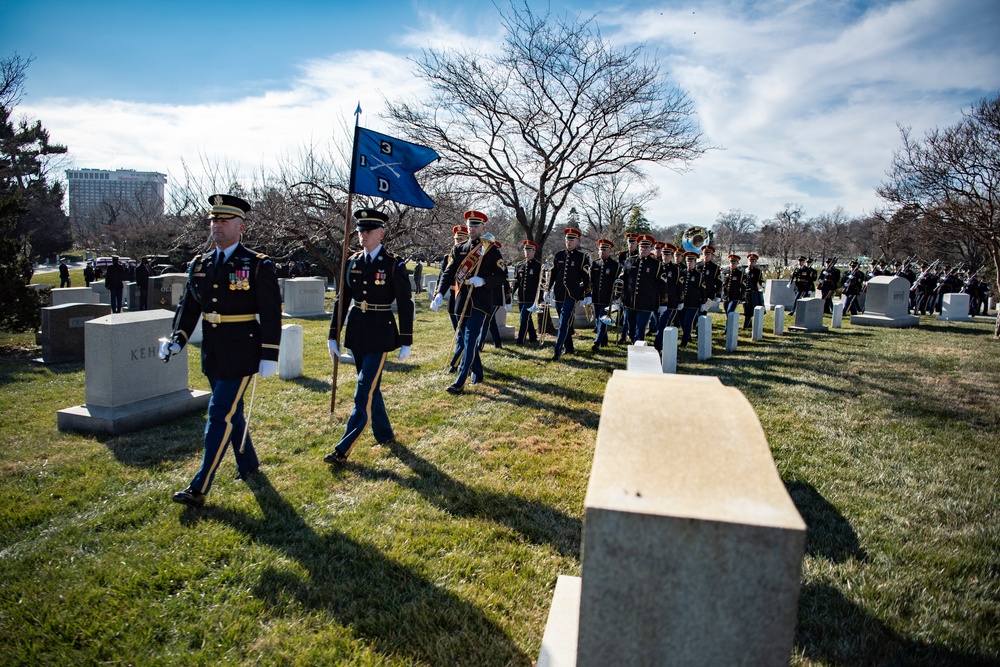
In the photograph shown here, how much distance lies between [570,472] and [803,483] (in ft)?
6.65

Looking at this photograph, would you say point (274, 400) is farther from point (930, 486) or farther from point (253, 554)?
point (930, 486)

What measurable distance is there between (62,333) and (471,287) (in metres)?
8.02

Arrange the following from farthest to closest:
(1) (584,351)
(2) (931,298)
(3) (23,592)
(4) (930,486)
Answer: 1. (2) (931,298)
2. (1) (584,351)
3. (4) (930,486)
4. (3) (23,592)

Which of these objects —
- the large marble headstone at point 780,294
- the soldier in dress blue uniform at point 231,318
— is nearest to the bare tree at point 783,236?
the large marble headstone at point 780,294

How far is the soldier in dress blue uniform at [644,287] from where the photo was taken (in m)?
11.3

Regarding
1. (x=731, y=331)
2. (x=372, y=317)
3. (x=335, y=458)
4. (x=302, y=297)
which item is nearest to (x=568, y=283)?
(x=731, y=331)

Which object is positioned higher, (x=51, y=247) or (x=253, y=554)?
(x=51, y=247)

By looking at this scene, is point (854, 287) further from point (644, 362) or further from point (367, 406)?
point (367, 406)

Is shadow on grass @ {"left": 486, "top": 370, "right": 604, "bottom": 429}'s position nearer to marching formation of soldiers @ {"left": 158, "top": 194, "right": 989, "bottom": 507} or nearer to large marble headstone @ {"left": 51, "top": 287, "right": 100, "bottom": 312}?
marching formation of soldiers @ {"left": 158, "top": 194, "right": 989, "bottom": 507}

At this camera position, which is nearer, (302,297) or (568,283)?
(568,283)

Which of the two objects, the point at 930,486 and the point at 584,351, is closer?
the point at 930,486

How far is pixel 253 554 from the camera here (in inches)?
141

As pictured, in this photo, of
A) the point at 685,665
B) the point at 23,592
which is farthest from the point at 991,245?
the point at 23,592

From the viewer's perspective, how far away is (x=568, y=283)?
1068 cm
